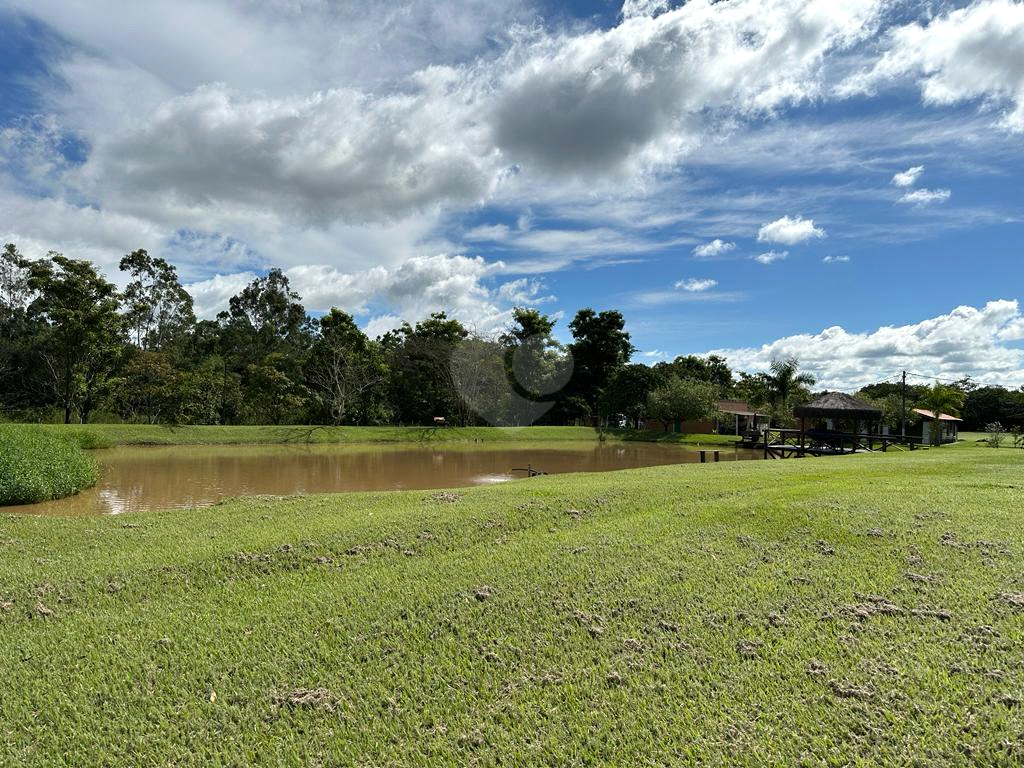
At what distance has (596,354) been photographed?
48.8 metres

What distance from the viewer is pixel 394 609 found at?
454 cm

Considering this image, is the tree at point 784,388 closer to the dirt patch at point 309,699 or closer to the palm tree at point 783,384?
the palm tree at point 783,384

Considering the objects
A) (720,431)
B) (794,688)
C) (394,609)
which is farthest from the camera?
(720,431)

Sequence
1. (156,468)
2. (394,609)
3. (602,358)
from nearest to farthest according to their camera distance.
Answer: (394,609) < (156,468) < (602,358)

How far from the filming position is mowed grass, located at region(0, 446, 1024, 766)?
3031 millimetres

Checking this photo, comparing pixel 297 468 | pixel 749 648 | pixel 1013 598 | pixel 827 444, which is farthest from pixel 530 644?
pixel 827 444

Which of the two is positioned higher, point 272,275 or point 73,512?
point 272,275

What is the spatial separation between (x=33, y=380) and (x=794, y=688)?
141 feet

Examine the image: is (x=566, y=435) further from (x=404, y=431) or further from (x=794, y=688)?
(x=794, y=688)

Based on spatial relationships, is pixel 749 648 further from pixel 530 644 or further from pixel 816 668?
pixel 530 644

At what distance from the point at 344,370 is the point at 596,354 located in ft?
66.2

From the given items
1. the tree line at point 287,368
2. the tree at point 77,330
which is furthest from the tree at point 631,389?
the tree at point 77,330

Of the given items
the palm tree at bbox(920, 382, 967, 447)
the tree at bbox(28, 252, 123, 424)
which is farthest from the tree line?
the palm tree at bbox(920, 382, 967, 447)

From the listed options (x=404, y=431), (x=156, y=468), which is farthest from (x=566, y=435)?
(x=156, y=468)
